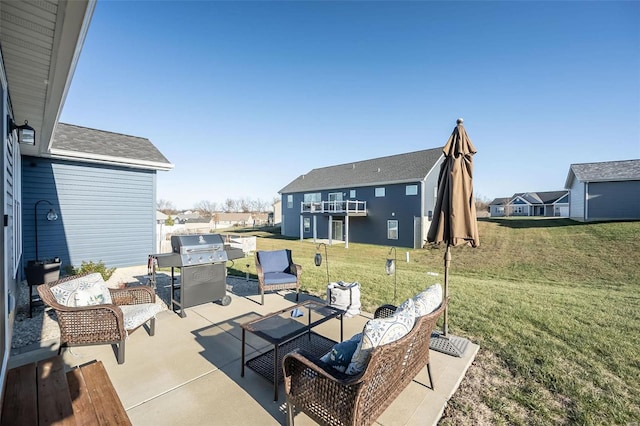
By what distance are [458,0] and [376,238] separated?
47.9 feet

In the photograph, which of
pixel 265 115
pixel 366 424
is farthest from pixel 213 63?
pixel 366 424

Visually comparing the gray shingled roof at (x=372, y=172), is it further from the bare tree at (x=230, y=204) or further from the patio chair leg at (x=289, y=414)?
the bare tree at (x=230, y=204)

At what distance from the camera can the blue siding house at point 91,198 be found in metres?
7.45

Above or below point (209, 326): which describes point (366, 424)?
above

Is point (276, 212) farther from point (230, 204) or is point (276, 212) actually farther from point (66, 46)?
point (66, 46)

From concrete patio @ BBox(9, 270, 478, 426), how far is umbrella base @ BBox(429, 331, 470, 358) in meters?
0.07

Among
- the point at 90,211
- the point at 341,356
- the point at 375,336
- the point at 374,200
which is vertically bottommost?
the point at 341,356

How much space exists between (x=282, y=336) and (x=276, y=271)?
125 inches

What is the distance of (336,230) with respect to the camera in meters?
22.5

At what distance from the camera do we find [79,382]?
2.22 m

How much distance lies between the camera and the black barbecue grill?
456 cm

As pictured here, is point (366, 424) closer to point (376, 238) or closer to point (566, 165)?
point (376, 238)

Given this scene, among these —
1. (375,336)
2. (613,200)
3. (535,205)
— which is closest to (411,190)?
(613,200)

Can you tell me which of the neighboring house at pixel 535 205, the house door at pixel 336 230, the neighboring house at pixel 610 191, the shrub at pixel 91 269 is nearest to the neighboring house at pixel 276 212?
the house door at pixel 336 230
